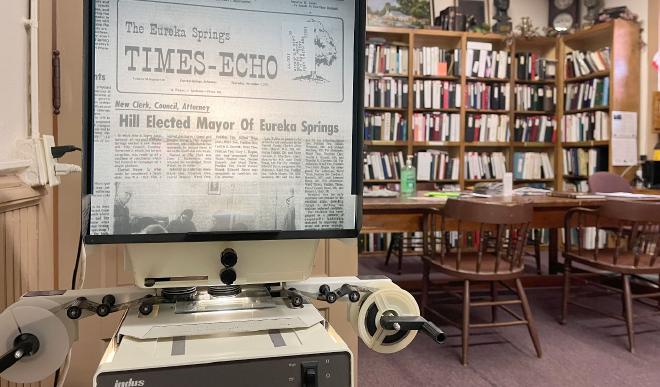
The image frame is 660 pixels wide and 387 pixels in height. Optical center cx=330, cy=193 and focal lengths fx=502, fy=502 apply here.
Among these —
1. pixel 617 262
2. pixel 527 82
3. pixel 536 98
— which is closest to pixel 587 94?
pixel 536 98

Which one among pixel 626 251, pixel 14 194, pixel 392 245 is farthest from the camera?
pixel 392 245

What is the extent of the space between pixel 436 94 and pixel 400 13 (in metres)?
0.94

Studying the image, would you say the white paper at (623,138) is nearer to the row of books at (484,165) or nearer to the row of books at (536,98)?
the row of books at (536,98)

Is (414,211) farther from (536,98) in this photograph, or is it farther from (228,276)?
(536,98)

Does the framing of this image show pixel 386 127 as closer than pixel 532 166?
Yes

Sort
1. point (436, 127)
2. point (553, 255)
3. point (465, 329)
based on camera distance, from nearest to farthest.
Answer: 1. point (465, 329)
2. point (553, 255)
3. point (436, 127)

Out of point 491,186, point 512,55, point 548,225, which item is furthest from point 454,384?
point 512,55

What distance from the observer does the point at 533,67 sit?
5141 millimetres

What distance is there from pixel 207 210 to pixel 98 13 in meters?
0.30

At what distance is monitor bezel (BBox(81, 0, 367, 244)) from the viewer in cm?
66

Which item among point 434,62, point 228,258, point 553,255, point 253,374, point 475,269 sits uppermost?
point 434,62

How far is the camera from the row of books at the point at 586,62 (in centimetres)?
473

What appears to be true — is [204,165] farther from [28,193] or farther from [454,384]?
[454,384]

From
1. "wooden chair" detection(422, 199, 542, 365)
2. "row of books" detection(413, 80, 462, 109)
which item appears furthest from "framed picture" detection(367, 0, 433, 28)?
"wooden chair" detection(422, 199, 542, 365)
